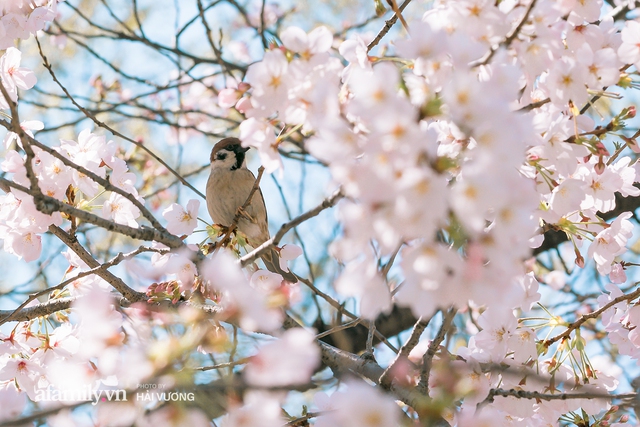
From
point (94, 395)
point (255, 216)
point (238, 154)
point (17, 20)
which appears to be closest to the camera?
point (94, 395)

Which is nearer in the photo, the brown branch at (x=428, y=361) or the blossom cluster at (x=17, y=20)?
the brown branch at (x=428, y=361)

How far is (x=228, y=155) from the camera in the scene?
12.4 feet

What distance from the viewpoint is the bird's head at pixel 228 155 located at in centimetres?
370

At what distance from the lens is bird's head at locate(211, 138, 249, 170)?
3703mm

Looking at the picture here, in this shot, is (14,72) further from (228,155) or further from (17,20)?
(228,155)

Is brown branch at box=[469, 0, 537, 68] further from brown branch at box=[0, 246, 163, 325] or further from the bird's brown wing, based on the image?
the bird's brown wing

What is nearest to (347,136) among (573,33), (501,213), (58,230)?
(501,213)

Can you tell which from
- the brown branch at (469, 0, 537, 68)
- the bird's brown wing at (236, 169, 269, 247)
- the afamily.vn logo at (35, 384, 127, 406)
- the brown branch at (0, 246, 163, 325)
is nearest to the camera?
the afamily.vn logo at (35, 384, 127, 406)

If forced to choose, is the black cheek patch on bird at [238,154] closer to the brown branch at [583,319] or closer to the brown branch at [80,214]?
the brown branch at [80,214]

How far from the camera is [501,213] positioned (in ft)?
3.04

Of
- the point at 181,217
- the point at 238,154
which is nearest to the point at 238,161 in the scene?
the point at 238,154

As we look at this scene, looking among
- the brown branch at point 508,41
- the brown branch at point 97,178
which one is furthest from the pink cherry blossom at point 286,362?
the brown branch at point 97,178

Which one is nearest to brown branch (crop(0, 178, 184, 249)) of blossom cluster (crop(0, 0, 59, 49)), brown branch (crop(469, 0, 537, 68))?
blossom cluster (crop(0, 0, 59, 49))

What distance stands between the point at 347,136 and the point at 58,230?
1370 millimetres
